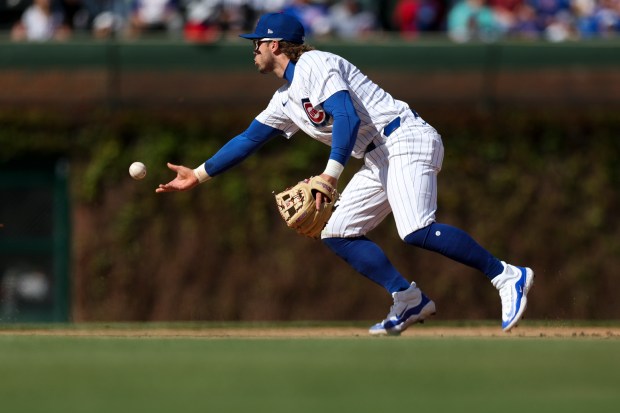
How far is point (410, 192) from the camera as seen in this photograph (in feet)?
23.5

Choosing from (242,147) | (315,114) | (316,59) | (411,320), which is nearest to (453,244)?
(411,320)

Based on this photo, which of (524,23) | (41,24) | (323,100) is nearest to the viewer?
(323,100)

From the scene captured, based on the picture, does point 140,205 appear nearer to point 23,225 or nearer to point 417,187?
point 23,225

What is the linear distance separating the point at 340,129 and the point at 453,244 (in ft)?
3.06

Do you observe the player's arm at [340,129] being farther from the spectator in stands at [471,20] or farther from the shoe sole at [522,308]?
the spectator in stands at [471,20]

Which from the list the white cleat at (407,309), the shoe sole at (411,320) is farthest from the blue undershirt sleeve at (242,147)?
the shoe sole at (411,320)

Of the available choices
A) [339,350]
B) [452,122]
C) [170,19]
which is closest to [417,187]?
[339,350]

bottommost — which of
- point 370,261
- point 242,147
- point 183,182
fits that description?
point 370,261

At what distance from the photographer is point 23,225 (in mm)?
12531

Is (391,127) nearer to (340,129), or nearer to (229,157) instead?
(340,129)

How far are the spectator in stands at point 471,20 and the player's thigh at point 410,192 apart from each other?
5.80m

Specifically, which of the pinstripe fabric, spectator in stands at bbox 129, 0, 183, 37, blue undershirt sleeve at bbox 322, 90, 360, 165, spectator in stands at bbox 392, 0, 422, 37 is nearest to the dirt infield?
the pinstripe fabric

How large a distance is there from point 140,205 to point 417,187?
5617 millimetres

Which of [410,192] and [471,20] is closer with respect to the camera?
[410,192]
